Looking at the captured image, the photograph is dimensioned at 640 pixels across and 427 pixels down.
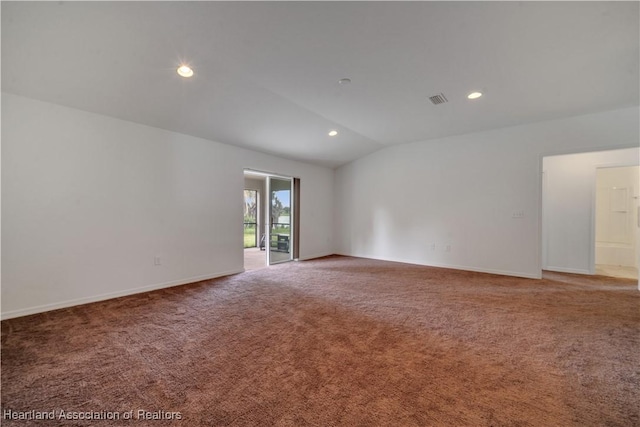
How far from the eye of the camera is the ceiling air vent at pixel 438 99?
3.59m

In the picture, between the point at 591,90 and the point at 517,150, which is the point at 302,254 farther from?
the point at 591,90

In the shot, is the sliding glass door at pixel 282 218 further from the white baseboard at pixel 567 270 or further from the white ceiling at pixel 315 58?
the white baseboard at pixel 567 270

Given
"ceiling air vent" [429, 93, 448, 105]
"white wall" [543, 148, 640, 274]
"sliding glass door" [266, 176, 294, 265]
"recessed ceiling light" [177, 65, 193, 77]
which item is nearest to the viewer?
"recessed ceiling light" [177, 65, 193, 77]

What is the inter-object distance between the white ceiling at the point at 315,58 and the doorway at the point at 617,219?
2.80 meters

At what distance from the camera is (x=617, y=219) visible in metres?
5.65

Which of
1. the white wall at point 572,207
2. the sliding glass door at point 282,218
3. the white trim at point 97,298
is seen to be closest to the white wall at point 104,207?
the white trim at point 97,298

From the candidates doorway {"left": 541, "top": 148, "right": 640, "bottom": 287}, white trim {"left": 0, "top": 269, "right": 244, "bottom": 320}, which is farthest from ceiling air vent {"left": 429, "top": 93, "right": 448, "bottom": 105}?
white trim {"left": 0, "top": 269, "right": 244, "bottom": 320}

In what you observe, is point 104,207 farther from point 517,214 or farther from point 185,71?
point 517,214

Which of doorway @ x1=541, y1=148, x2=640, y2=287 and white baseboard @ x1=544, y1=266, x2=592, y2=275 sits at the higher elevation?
doorway @ x1=541, y1=148, x2=640, y2=287

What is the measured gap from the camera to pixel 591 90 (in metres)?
3.38

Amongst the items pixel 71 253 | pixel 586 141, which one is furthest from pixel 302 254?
pixel 586 141

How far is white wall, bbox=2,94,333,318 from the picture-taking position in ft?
9.68

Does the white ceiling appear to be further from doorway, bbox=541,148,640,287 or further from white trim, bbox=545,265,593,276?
white trim, bbox=545,265,593,276

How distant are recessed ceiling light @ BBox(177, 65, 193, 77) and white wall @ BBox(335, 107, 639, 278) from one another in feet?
15.6
